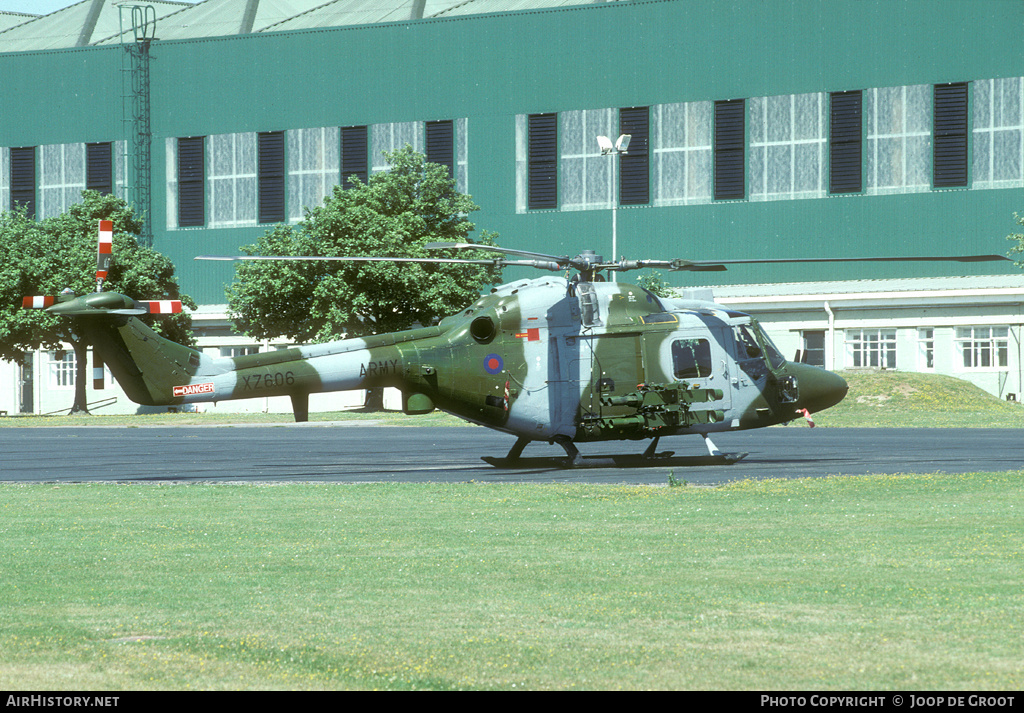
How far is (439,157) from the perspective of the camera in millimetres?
78500

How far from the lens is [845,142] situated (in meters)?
70.9

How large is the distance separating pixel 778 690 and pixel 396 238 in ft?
177

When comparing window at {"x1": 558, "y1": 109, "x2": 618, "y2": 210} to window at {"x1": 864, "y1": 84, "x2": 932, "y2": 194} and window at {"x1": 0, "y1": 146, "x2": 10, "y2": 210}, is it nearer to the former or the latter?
window at {"x1": 864, "y1": 84, "x2": 932, "y2": 194}

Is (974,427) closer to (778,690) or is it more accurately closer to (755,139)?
(755,139)

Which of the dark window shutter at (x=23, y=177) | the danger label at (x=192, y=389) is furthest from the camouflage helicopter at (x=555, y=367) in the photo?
the dark window shutter at (x=23, y=177)

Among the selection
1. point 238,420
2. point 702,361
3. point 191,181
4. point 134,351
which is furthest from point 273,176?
point 702,361

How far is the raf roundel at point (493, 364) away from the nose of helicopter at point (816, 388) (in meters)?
6.57

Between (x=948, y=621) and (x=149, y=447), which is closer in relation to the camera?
(x=948, y=621)

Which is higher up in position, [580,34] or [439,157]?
[580,34]

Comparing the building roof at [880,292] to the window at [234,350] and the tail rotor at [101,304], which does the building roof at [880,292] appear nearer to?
the window at [234,350]

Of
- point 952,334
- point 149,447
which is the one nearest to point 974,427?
point 952,334

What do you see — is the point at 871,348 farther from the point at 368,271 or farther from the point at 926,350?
the point at 368,271

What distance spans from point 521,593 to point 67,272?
2314 inches
